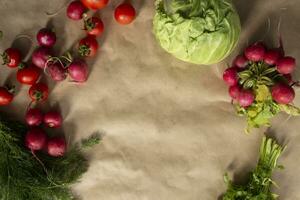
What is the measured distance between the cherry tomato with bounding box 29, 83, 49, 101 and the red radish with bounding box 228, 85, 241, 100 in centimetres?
68

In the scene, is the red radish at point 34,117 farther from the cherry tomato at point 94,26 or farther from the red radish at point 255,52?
the red radish at point 255,52

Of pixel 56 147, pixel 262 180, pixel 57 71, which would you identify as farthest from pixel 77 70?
pixel 262 180

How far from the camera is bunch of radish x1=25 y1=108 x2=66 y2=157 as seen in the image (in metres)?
1.61

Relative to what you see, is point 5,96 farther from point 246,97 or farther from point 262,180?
point 262,180

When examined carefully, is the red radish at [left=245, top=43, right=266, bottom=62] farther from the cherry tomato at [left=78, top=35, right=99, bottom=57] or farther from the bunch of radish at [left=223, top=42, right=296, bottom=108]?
the cherry tomato at [left=78, top=35, right=99, bottom=57]

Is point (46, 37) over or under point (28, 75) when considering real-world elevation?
over

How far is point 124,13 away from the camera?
1.62 meters

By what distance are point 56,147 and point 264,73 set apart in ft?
2.60

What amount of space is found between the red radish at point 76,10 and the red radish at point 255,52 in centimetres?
61

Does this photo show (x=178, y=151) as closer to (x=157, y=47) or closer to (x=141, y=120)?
(x=141, y=120)

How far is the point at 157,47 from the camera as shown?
5.54 ft

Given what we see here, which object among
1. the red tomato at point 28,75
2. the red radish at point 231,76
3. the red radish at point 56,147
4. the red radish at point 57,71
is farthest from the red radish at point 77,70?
the red radish at point 231,76

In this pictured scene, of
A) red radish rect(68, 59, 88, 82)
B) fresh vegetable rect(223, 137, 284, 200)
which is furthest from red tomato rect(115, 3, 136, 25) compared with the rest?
fresh vegetable rect(223, 137, 284, 200)

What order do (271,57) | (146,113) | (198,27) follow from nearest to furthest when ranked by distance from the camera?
Answer: (198,27), (271,57), (146,113)
